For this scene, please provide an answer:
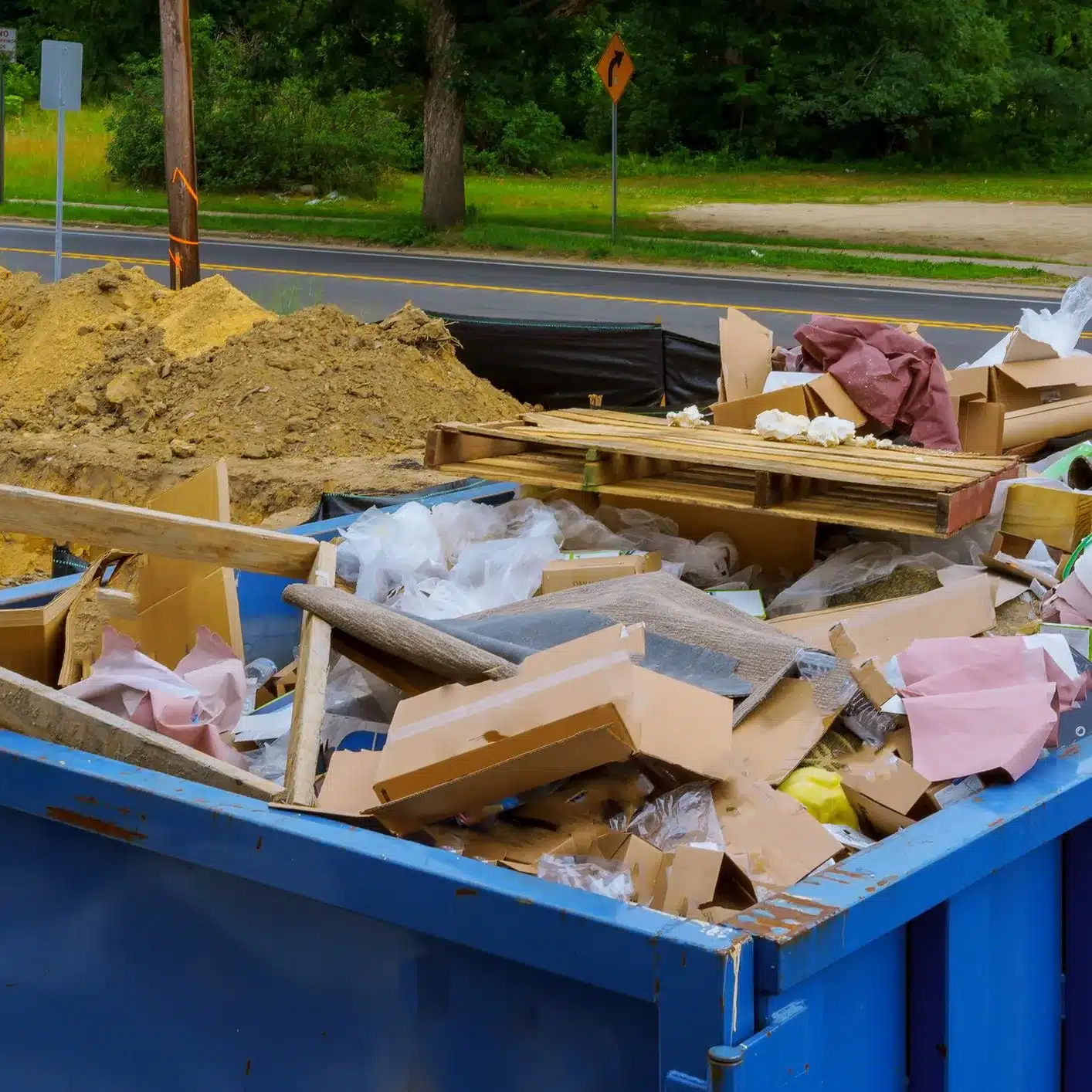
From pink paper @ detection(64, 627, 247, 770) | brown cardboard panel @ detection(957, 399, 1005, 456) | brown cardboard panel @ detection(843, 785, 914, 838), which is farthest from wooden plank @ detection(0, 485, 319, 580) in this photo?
brown cardboard panel @ detection(957, 399, 1005, 456)

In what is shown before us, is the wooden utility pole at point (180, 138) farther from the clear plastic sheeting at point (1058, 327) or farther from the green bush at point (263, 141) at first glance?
the green bush at point (263, 141)

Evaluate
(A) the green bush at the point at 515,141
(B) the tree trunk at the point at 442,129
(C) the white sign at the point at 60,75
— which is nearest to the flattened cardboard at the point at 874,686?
(C) the white sign at the point at 60,75

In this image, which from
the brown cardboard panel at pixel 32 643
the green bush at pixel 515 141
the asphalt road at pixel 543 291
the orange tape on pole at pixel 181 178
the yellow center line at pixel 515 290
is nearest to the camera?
the brown cardboard panel at pixel 32 643

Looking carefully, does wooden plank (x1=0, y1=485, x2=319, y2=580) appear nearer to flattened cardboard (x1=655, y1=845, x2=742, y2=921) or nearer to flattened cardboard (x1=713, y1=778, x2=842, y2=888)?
flattened cardboard (x1=713, y1=778, x2=842, y2=888)

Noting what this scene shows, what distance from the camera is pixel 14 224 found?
2778 centimetres

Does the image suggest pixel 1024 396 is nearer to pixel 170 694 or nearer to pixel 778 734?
pixel 778 734

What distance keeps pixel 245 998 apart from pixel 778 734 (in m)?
1.01

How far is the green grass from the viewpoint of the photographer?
2412 centimetres

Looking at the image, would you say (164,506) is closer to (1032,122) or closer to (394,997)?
(394,997)

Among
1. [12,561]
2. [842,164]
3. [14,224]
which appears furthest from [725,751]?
[842,164]

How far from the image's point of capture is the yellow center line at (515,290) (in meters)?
16.8

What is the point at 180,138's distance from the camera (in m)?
15.9

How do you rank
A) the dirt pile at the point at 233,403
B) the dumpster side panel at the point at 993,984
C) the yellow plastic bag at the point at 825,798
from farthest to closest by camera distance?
the dirt pile at the point at 233,403, the yellow plastic bag at the point at 825,798, the dumpster side panel at the point at 993,984

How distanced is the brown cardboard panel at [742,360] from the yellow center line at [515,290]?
1129 cm
